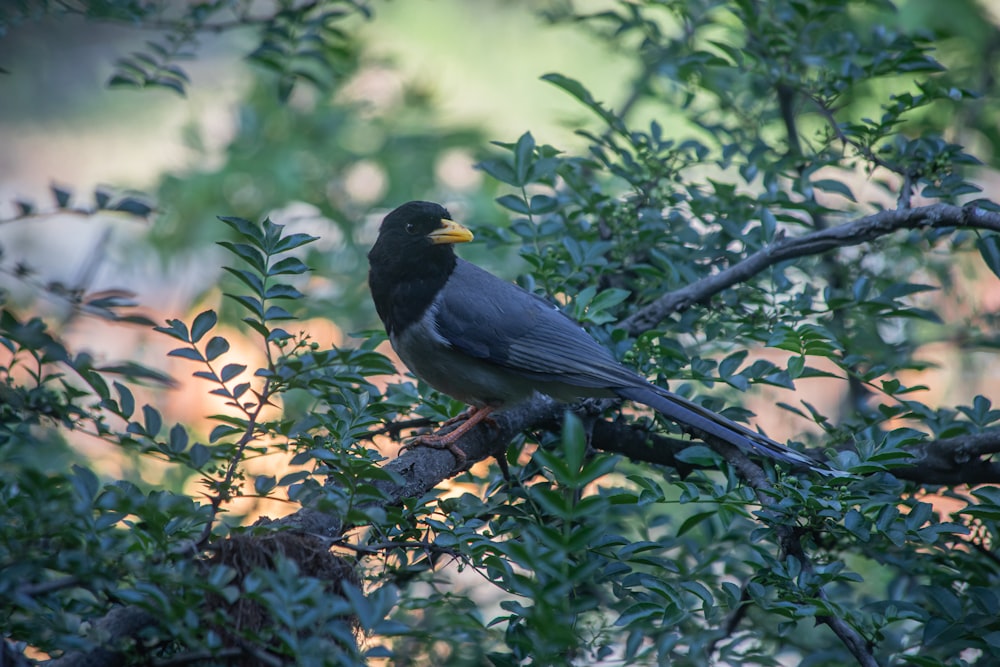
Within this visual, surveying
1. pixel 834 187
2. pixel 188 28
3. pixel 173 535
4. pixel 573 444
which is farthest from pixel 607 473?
pixel 188 28

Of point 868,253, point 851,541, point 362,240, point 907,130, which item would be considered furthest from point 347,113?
point 851,541

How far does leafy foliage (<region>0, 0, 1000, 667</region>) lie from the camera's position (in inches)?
69.9

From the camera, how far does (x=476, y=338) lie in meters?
3.61

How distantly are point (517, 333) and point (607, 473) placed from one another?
178cm

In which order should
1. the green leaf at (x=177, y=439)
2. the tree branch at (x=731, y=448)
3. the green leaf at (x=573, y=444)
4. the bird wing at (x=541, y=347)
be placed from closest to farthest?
the green leaf at (x=573, y=444) → the green leaf at (x=177, y=439) → the tree branch at (x=731, y=448) → the bird wing at (x=541, y=347)

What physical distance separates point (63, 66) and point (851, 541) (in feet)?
43.2

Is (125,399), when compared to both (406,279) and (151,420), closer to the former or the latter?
(151,420)

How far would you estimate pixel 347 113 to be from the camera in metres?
6.71

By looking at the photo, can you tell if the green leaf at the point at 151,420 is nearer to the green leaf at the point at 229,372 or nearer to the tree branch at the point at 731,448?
the green leaf at the point at 229,372

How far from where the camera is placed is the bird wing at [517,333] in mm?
3273

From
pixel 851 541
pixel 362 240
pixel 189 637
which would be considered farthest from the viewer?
pixel 362 240

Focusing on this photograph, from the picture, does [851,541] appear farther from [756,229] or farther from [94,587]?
[94,587]

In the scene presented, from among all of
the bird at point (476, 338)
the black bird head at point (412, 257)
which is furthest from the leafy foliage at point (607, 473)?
the black bird head at point (412, 257)

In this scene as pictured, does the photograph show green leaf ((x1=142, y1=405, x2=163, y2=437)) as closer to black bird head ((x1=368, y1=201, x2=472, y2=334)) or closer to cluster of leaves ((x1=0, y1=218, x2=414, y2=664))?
cluster of leaves ((x1=0, y1=218, x2=414, y2=664))
